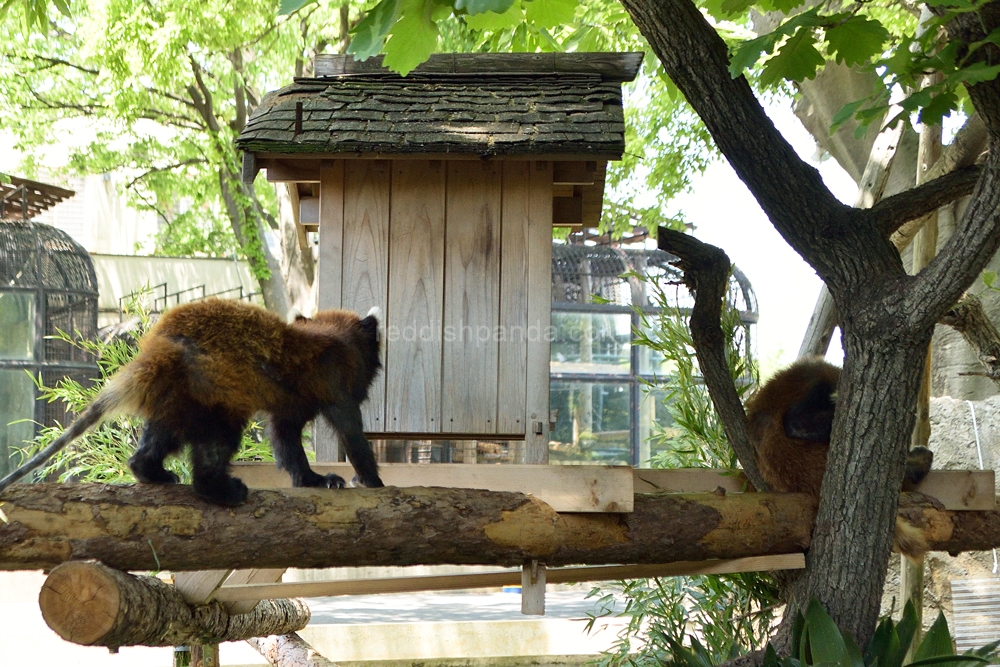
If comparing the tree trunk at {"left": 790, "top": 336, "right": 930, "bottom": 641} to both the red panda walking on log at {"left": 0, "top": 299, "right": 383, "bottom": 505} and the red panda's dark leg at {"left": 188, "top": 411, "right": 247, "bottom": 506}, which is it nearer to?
the red panda walking on log at {"left": 0, "top": 299, "right": 383, "bottom": 505}

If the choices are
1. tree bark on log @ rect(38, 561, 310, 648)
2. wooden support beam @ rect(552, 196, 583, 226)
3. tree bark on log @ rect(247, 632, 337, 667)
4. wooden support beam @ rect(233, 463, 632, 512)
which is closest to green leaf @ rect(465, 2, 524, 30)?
wooden support beam @ rect(552, 196, 583, 226)

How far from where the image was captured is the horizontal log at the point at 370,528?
9.39 ft

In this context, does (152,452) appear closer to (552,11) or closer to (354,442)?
(354,442)

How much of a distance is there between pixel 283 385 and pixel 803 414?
238 centimetres

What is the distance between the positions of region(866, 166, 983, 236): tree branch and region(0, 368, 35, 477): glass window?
34.3 ft

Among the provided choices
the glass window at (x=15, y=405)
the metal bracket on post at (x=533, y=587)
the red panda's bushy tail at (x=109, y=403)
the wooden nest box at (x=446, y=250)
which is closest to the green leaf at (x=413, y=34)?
the wooden nest box at (x=446, y=250)

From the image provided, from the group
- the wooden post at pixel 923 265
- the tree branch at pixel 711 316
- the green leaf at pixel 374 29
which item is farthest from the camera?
the wooden post at pixel 923 265

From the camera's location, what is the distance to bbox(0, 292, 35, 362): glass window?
1122 centimetres

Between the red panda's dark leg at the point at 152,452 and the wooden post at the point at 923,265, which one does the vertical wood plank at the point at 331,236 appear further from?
the wooden post at the point at 923,265

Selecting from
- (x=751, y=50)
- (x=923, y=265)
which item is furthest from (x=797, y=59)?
(x=923, y=265)

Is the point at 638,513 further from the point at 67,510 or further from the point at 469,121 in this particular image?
the point at 67,510

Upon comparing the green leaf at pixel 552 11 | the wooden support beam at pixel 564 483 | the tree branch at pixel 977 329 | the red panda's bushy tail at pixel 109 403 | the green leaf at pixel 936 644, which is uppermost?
the green leaf at pixel 552 11

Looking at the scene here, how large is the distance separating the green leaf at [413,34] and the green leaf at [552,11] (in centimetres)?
80

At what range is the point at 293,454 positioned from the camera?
3.70 meters
